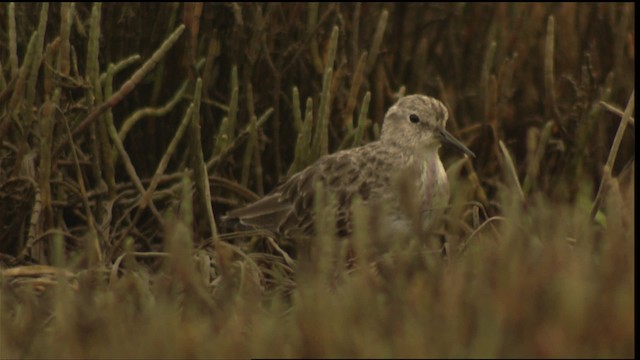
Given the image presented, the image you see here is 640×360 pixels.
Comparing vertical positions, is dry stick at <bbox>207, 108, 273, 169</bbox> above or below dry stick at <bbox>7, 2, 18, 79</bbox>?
below

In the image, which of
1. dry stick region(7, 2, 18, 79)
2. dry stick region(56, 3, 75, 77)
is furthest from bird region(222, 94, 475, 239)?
dry stick region(7, 2, 18, 79)

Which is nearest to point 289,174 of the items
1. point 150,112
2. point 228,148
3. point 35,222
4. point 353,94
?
point 228,148

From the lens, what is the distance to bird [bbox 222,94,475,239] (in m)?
4.78

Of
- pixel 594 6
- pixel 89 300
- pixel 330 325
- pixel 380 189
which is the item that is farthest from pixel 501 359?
pixel 594 6

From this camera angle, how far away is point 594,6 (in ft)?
21.2

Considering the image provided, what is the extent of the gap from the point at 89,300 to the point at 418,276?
62cm

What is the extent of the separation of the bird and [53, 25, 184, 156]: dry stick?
62cm

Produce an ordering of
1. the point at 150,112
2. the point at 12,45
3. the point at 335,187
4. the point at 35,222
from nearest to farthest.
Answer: the point at 35,222, the point at 12,45, the point at 335,187, the point at 150,112

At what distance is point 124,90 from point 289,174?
0.90 m

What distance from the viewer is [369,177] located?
4.84 m

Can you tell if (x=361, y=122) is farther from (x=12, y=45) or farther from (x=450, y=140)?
(x=12, y=45)

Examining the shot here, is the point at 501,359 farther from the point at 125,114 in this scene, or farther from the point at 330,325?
the point at 125,114

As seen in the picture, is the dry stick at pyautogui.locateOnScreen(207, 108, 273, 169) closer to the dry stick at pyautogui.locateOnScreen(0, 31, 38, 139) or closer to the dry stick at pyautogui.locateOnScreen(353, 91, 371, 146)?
the dry stick at pyautogui.locateOnScreen(353, 91, 371, 146)

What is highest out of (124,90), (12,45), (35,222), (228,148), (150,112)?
(12,45)
